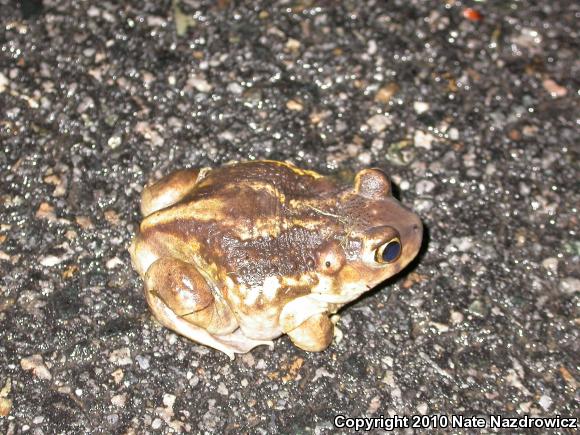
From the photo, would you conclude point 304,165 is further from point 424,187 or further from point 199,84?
point 199,84

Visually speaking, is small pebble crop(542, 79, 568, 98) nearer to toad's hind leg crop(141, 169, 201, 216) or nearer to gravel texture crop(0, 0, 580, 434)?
gravel texture crop(0, 0, 580, 434)

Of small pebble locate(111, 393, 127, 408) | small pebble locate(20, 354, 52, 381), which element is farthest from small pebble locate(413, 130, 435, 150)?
small pebble locate(20, 354, 52, 381)

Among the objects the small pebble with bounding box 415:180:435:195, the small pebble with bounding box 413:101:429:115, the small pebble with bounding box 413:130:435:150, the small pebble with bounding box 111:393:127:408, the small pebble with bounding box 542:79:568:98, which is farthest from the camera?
the small pebble with bounding box 542:79:568:98

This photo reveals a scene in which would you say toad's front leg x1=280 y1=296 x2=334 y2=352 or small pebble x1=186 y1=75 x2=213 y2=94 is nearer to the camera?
toad's front leg x1=280 y1=296 x2=334 y2=352

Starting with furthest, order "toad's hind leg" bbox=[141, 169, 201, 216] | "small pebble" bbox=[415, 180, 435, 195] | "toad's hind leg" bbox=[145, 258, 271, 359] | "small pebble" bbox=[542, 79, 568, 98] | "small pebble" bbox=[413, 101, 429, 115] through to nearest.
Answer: "small pebble" bbox=[542, 79, 568, 98], "small pebble" bbox=[413, 101, 429, 115], "small pebble" bbox=[415, 180, 435, 195], "toad's hind leg" bbox=[141, 169, 201, 216], "toad's hind leg" bbox=[145, 258, 271, 359]

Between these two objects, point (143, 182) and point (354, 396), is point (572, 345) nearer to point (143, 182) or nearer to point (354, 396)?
point (354, 396)
